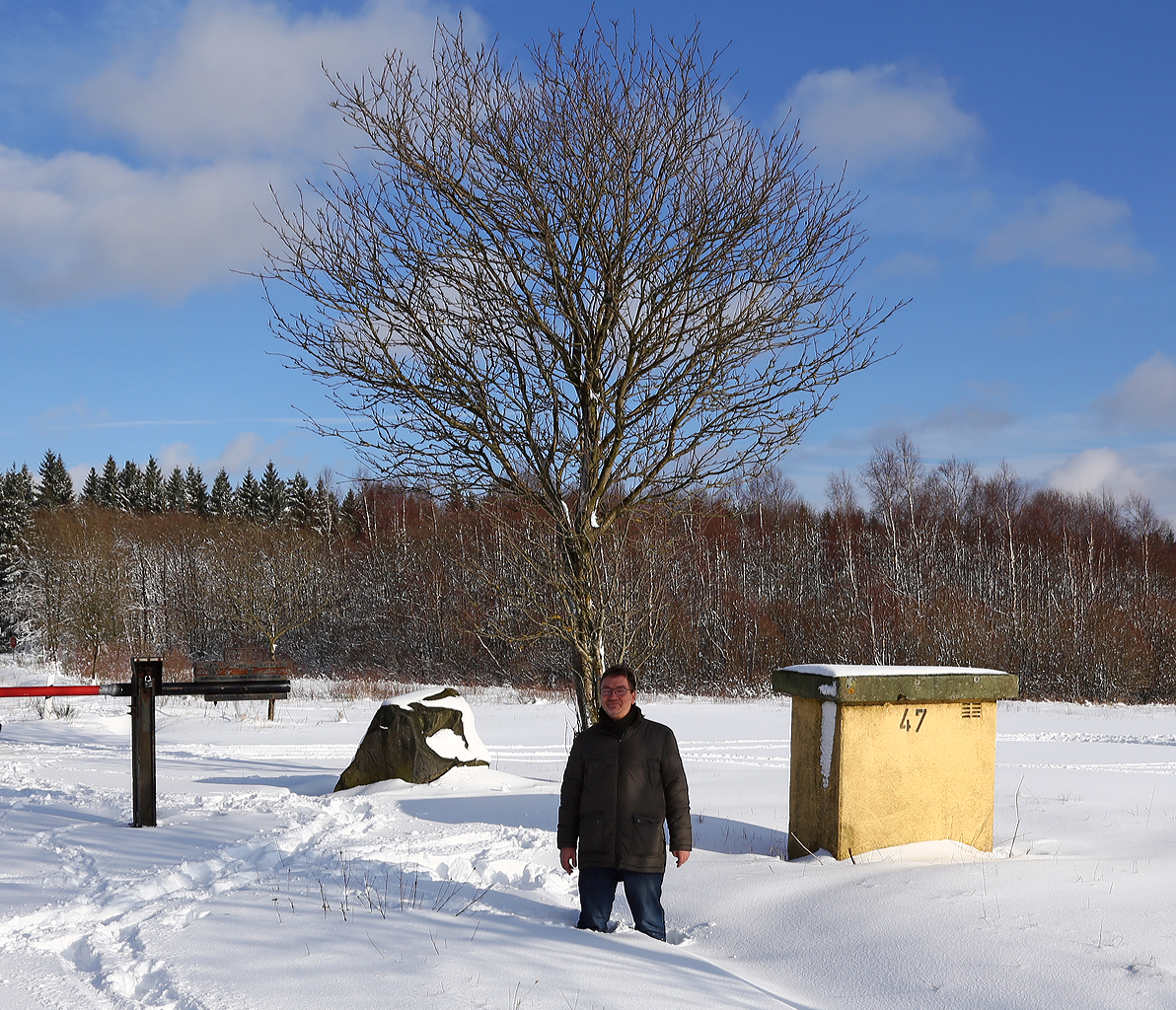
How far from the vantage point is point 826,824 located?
19.4 feet

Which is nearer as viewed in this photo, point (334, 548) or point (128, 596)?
point (128, 596)

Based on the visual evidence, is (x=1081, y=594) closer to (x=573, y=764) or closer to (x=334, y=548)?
(x=334, y=548)

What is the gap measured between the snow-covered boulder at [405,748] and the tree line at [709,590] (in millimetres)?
11081

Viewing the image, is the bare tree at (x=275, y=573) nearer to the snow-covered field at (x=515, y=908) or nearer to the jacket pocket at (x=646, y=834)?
the snow-covered field at (x=515, y=908)

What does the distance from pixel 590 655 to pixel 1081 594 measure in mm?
39373

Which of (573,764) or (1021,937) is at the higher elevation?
(573,764)

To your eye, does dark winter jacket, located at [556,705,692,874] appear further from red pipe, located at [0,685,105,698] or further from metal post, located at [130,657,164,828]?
metal post, located at [130,657,164,828]

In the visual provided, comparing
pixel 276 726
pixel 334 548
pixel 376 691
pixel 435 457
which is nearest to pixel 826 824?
pixel 435 457

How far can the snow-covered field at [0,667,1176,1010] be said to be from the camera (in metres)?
3.69

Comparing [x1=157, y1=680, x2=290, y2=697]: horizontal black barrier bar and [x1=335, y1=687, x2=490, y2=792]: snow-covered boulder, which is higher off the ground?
[x1=157, y1=680, x2=290, y2=697]: horizontal black barrier bar

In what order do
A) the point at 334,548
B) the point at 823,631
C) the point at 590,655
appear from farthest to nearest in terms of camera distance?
the point at 334,548 → the point at 823,631 → the point at 590,655

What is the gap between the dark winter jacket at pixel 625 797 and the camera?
14.9 ft

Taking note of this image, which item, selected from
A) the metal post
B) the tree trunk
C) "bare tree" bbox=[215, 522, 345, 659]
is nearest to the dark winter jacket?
the tree trunk

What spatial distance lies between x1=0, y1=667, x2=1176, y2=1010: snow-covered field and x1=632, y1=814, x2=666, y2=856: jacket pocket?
1.33 ft
